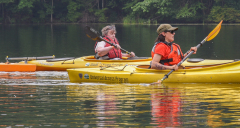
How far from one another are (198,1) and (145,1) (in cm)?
501

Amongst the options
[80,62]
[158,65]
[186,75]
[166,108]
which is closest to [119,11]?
[80,62]

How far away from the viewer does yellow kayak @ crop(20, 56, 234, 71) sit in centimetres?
980

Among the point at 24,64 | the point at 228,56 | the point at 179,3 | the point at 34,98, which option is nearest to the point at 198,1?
the point at 179,3

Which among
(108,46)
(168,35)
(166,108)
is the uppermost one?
(168,35)

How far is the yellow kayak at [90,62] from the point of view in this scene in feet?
32.2

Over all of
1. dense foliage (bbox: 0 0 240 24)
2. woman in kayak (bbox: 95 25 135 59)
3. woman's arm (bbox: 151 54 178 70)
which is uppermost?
dense foliage (bbox: 0 0 240 24)

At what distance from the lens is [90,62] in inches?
410

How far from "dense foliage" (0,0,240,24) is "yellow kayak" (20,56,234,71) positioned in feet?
102

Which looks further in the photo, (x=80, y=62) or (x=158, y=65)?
(x=80, y=62)

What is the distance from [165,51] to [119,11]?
40324 mm

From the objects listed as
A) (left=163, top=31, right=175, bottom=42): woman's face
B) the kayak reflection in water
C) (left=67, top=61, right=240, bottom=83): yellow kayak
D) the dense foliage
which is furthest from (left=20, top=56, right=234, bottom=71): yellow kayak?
the dense foliage

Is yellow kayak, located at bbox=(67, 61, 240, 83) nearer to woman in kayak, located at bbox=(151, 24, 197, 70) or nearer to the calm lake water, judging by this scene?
the calm lake water

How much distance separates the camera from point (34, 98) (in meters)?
6.81

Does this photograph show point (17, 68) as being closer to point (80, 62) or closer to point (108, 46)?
point (80, 62)
